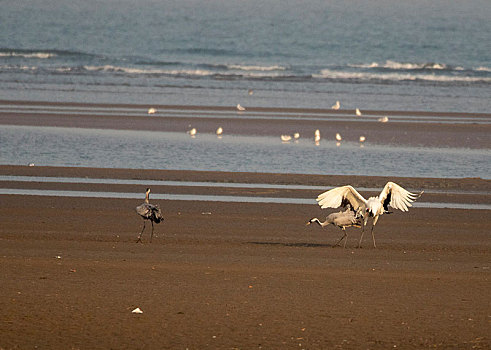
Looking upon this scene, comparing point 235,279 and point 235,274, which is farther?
point 235,274

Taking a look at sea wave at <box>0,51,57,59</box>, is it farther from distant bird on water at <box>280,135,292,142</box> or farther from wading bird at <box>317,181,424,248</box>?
wading bird at <box>317,181,424,248</box>

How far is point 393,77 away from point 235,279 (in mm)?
53493

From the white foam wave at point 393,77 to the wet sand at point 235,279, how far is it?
45.3m

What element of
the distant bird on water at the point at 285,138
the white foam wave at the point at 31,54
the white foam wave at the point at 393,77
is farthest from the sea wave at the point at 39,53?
the distant bird on water at the point at 285,138

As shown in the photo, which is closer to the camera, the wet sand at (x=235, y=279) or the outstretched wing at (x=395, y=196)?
the wet sand at (x=235, y=279)

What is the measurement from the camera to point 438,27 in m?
107

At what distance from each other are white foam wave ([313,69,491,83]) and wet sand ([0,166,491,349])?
4525cm

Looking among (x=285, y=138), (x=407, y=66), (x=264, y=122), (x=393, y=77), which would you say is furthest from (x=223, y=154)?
(x=407, y=66)

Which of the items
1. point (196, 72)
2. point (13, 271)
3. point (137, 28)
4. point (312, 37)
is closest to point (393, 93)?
point (196, 72)

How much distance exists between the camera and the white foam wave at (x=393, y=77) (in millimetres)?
58438

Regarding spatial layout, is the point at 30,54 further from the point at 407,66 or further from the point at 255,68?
the point at 407,66

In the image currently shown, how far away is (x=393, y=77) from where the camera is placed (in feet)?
Result: 199

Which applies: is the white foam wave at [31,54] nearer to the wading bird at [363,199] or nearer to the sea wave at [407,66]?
the sea wave at [407,66]

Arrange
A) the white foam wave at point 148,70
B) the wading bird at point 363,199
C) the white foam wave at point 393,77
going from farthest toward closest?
the white foam wave at point 148,70
the white foam wave at point 393,77
the wading bird at point 363,199
